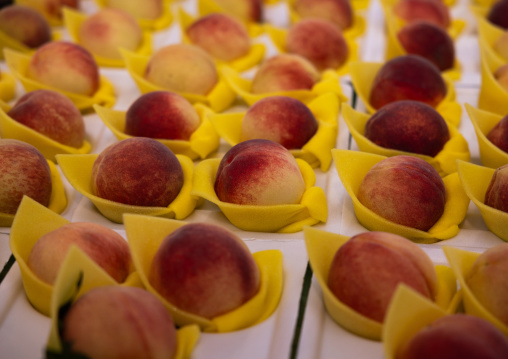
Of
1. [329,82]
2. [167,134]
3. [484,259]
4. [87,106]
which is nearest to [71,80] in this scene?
[87,106]

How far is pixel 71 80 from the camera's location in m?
1.73

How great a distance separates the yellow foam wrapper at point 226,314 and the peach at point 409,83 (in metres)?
0.72

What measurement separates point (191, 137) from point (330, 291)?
2.20ft

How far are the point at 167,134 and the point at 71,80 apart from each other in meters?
0.44

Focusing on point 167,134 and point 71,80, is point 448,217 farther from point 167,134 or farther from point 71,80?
point 71,80

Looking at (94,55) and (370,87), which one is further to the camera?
(94,55)

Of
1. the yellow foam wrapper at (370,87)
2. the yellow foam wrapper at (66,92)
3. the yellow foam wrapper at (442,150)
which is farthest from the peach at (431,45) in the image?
the yellow foam wrapper at (66,92)

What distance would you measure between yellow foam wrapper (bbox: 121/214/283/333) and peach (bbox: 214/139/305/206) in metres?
0.15

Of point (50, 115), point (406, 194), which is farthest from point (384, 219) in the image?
point (50, 115)

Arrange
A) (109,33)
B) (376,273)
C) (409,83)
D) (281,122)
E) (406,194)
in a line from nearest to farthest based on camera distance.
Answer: (376,273), (406,194), (281,122), (409,83), (109,33)

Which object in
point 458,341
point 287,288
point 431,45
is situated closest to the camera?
point 458,341

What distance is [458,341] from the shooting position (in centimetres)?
80

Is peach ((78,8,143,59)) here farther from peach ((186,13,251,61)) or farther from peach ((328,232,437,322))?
peach ((328,232,437,322))

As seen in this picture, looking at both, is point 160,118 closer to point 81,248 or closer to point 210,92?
point 210,92
